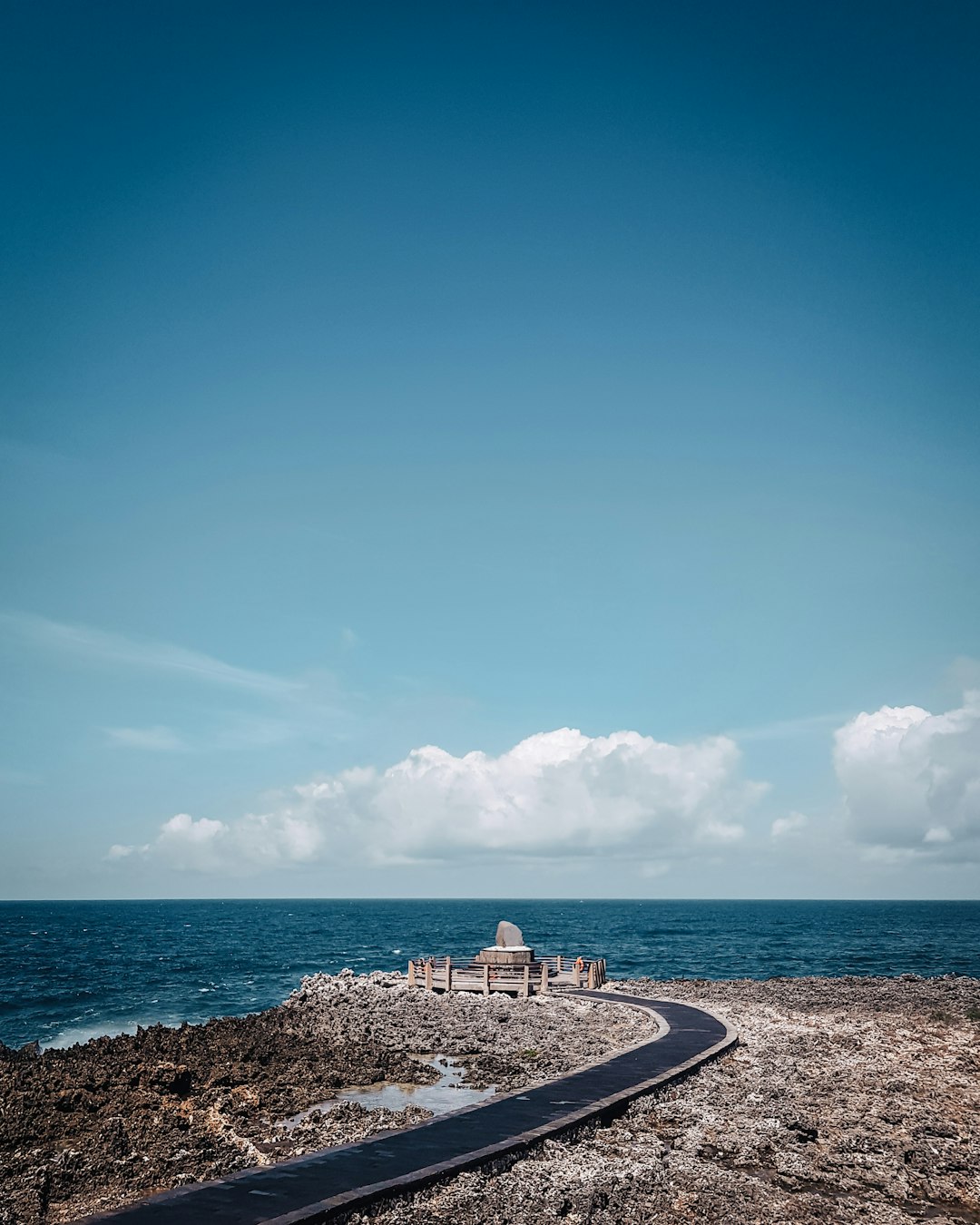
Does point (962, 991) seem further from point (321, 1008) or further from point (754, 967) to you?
point (321, 1008)

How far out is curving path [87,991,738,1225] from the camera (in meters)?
12.7

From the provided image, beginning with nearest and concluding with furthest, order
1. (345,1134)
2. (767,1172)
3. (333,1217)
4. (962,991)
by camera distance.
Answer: (333,1217) < (767,1172) < (345,1134) < (962,991)

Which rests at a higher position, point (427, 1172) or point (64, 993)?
point (427, 1172)

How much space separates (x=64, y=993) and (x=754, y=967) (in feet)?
162

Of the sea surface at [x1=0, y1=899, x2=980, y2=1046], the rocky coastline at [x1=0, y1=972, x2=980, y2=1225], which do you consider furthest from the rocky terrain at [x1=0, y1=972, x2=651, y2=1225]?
the sea surface at [x1=0, y1=899, x2=980, y2=1046]

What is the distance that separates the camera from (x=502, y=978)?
128 feet

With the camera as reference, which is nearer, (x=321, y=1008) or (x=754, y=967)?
(x=321, y=1008)

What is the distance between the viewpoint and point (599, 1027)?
101 feet

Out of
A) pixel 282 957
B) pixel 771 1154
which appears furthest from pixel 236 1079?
pixel 282 957

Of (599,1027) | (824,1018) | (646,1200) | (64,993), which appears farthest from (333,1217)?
(64,993)

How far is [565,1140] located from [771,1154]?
3974 millimetres

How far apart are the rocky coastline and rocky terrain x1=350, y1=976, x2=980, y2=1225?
0.05 metres

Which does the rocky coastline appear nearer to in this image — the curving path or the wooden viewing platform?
the curving path

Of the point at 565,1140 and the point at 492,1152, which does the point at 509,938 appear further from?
the point at 492,1152
